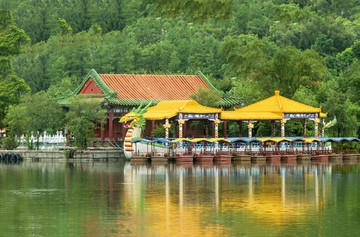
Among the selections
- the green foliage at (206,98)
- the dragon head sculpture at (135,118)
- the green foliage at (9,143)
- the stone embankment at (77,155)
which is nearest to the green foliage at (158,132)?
the dragon head sculpture at (135,118)

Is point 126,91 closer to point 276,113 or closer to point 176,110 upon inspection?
point 176,110

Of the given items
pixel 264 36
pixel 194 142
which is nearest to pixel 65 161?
pixel 194 142

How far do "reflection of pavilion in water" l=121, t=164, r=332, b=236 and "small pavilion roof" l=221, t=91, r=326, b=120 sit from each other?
10.3 meters

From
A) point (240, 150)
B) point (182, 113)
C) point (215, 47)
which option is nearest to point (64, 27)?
point (215, 47)

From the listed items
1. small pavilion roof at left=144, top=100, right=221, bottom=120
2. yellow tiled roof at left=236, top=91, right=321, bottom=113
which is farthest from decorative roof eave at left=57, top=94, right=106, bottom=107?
yellow tiled roof at left=236, top=91, right=321, bottom=113

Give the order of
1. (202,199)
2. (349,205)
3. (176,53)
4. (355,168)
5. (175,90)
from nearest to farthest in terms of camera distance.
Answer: (349,205) < (202,199) < (355,168) < (175,90) < (176,53)

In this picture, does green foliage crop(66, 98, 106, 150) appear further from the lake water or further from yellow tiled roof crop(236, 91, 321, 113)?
yellow tiled roof crop(236, 91, 321, 113)

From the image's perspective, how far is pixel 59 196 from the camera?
34188 mm

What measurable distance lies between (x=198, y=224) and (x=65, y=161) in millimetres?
36139

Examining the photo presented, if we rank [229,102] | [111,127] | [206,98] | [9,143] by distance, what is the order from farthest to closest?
1. [229,102]
2. [9,143]
3. [206,98]
4. [111,127]

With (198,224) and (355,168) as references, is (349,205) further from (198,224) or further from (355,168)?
(355,168)

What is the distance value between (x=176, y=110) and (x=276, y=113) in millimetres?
8152

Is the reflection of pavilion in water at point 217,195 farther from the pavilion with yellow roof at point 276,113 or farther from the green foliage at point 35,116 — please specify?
the green foliage at point 35,116

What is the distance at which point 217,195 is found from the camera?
111 ft
